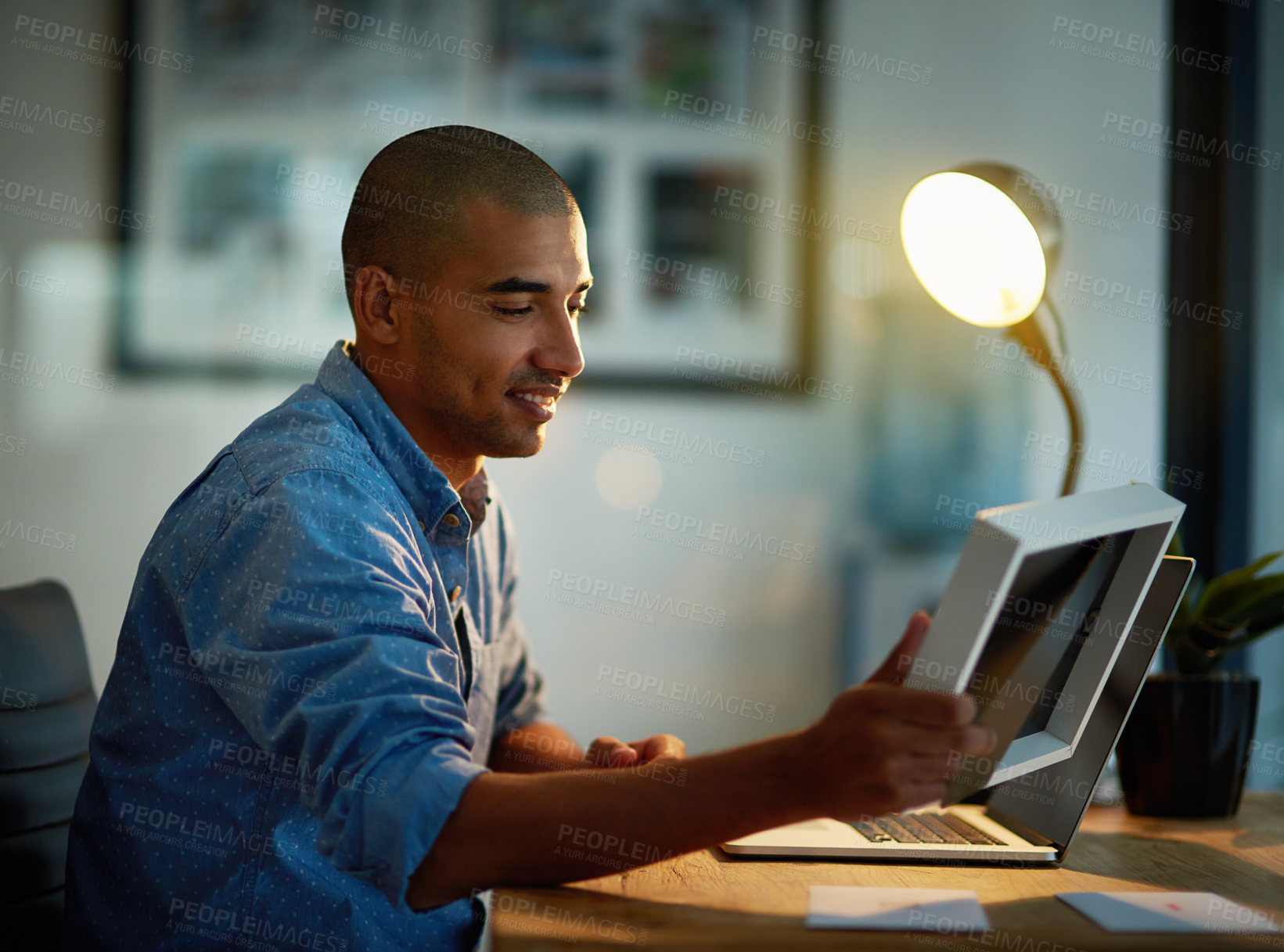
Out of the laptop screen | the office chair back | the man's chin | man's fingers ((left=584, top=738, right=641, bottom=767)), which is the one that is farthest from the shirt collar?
the laptop screen

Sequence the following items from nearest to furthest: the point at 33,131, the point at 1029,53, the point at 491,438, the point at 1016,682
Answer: the point at 1016,682, the point at 491,438, the point at 33,131, the point at 1029,53

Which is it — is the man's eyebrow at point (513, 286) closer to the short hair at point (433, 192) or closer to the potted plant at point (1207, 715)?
the short hair at point (433, 192)

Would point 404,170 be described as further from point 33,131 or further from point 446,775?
point 33,131

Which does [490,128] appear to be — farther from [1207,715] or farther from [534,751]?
[1207,715]

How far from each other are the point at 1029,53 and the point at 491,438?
1.62 metres

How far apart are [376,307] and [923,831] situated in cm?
85

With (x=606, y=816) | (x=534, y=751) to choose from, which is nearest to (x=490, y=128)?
(x=534, y=751)

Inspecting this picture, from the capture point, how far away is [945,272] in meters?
1.40

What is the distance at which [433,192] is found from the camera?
1164mm

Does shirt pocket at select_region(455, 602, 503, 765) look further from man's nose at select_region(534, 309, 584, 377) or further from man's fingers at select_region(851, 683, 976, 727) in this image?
man's fingers at select_region(851, 683, 976, 727)

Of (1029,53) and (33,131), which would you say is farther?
(1029,53)

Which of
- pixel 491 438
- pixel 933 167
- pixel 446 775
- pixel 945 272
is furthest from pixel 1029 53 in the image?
pixel 446 775

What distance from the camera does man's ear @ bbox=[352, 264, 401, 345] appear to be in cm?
117

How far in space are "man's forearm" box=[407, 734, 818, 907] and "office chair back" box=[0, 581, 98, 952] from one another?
59 centimetres
